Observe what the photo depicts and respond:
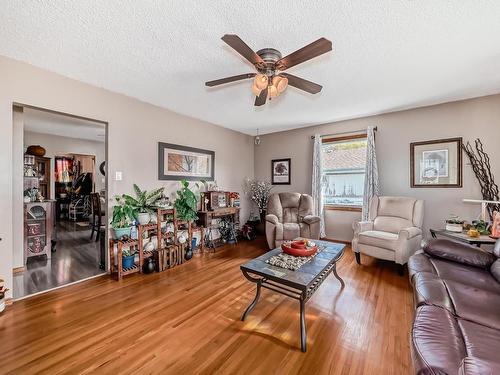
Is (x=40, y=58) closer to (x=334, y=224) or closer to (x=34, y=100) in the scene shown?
(x=34, y=100)

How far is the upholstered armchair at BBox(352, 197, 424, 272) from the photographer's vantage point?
296 cm

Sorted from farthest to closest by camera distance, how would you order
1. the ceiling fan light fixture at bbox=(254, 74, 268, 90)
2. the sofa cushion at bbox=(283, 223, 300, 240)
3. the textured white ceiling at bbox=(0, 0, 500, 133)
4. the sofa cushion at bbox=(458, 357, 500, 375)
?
the sofa cushion at bbox=(283, 223, 300, 240) → the ceiling fan light fixture at bbox=(254, 74, 268, 90) → the textured white ceiling at bbox=(0, 0, 500, 133) → the sofa cushion at bbox=(458, 357, 500, 375)

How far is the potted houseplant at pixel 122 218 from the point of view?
2.97 meters

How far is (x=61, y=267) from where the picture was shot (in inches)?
126

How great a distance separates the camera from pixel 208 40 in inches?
77.7

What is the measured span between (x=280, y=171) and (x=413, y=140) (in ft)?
8.33

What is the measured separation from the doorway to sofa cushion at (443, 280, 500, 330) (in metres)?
3.60

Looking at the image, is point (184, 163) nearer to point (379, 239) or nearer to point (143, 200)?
point (143, 200)

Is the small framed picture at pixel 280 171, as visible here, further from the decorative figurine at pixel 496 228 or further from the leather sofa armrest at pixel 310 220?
the decorative figurine at pixel 496 228

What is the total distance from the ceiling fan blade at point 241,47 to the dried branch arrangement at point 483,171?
345 centimetres

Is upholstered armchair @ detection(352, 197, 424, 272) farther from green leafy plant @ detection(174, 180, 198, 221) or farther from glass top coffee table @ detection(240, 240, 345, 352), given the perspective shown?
green leafy plant @ detection(174, 180, 198, 221)

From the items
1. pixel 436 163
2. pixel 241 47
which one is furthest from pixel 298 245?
pixel 436 163

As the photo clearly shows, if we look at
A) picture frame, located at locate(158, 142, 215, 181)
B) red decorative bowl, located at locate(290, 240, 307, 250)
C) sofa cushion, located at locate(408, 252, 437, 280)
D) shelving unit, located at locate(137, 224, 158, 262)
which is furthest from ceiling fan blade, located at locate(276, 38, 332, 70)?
shelving unit, located at locate(137, 224, 158, 262)

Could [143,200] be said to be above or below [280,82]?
below
